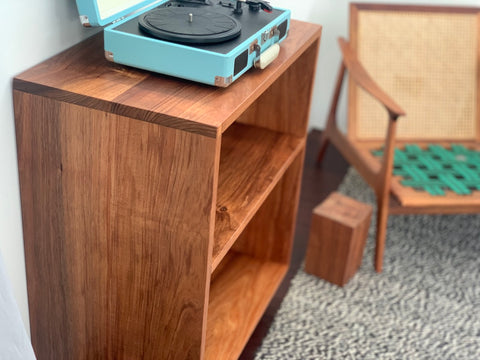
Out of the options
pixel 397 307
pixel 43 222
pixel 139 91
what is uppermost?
pixel 139 91

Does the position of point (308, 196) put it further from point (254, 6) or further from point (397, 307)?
point (254, 6)

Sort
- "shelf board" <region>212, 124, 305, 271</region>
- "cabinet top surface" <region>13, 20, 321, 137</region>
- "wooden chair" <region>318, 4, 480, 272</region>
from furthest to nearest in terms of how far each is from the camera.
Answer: "wooden chair" <region>318, 4, 480, 272</region>, "shelf board" <region>212, 124, 305, 271</region>, "cabinet top surface" <region>13, 20, 321, 137</region>

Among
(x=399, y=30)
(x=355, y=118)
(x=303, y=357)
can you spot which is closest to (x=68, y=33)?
(x=303, y=357)

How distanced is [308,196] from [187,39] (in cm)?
163

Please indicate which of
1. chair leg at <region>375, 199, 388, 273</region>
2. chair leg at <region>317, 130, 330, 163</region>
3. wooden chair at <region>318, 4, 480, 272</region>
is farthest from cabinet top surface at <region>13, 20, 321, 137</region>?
chair leg at <region>317, 130, 330, 163</region>

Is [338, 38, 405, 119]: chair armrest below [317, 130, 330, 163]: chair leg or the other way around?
the other way around

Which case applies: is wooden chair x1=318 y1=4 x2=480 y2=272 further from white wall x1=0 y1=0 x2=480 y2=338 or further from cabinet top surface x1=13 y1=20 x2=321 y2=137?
white wall x1=0 y1=0 x2=480 y2=338

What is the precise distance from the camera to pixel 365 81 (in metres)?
2.39

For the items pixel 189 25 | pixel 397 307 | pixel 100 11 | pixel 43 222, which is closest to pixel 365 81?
pixel 397 307

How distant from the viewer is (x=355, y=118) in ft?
9.01

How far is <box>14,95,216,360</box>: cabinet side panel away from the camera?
128cm

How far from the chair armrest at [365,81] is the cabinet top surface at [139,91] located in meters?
0.87

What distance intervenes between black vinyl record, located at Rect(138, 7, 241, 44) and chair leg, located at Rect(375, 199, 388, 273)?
115 cm

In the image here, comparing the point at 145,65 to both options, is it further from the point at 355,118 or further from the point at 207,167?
the point at 355,118
